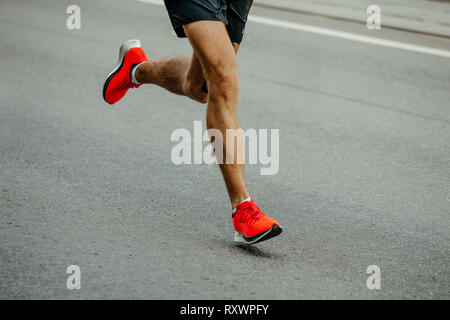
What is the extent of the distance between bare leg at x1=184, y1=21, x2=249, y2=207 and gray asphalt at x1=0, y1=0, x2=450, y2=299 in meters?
0.39

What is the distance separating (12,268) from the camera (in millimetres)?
3078

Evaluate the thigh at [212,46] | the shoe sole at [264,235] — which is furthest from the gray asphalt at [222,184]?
the thigh at [212,46]

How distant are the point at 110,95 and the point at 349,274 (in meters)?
2.28

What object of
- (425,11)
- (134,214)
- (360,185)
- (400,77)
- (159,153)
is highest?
(425,11)

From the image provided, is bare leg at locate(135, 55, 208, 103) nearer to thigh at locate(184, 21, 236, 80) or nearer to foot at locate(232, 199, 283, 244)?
thigh at locate(184, 21, 236, 80)

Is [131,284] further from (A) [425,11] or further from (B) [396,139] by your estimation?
(A) [425,11]

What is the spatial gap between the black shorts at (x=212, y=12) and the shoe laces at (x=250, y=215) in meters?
0.95

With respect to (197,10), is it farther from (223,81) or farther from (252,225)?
(252,225)

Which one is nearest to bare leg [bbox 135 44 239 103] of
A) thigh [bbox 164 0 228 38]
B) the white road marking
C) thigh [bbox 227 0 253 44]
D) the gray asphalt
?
thigh [bbox 227 0 253 44]

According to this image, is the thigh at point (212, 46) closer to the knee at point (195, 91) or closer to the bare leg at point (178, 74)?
the bare leg at point (178, 74)

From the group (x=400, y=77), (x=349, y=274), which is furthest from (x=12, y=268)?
(x=400, y=77)

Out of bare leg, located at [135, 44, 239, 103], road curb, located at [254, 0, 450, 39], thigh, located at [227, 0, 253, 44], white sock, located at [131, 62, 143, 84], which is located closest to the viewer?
thigh, located at [227, 0, 253, 44]

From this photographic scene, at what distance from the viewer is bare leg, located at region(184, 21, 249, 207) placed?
10.9 ft

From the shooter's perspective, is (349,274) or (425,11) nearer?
(349,274)
